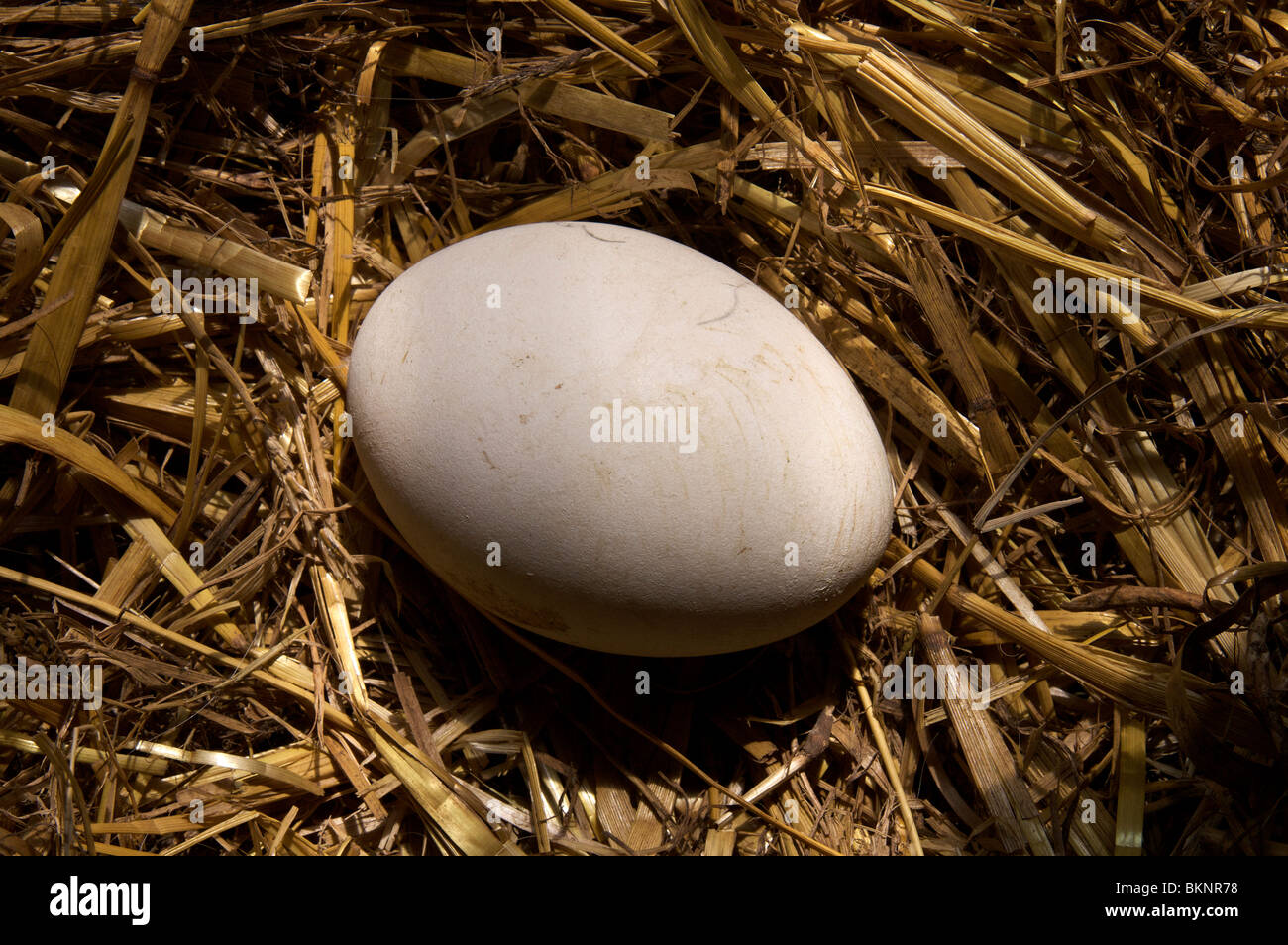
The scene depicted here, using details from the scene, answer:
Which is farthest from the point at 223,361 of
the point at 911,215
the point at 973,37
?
the point at 973,37

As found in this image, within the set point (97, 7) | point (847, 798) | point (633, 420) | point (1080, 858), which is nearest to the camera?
point (633, 420)

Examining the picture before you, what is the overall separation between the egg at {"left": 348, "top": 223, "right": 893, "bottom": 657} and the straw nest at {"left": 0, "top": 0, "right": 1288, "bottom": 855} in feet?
0.68

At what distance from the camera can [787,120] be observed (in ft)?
4.81

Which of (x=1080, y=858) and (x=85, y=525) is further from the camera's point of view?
(x=85, y=525)

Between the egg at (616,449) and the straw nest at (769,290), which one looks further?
the straw nest at (769,290)

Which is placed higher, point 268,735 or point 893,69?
point 893,69

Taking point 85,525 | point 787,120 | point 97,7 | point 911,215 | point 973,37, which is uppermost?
point 97,7

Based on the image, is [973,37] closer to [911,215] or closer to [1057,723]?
[911,215]

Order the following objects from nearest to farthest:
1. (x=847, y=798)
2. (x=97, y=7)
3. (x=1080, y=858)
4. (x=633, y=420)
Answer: (x=633, y=420), (x=1080, y=858), (x=847, y=798), (x=97, y=7)

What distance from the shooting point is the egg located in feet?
3.84

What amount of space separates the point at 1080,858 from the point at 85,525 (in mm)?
1494

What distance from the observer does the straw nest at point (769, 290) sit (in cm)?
135

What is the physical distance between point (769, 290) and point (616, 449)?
1.70 ft

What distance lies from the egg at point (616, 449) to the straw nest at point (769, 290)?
0.21 meters
